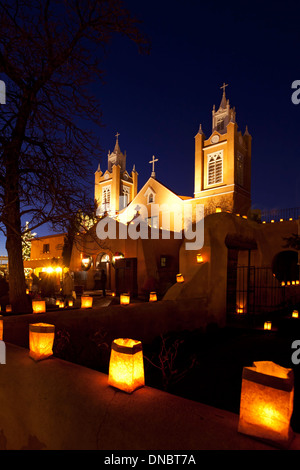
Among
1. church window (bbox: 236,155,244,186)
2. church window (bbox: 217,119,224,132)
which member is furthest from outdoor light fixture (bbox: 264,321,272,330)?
church window (bbox: 217,119,224,132)

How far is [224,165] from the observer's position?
30438 mm

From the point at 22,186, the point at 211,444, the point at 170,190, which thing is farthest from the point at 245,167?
the point at 211,444

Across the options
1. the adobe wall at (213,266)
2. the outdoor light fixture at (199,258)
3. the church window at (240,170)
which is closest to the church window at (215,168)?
the church window at (240,170)

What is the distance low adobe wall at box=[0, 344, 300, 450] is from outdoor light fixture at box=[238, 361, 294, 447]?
73 mm

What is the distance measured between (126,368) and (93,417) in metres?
0.49

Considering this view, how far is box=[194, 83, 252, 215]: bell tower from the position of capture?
2948 cm

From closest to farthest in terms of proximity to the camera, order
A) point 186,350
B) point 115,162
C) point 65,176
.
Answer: point 65,176 < point 186,350 < point 115,162

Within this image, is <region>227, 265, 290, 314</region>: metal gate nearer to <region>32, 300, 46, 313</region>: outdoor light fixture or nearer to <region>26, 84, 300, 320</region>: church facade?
<region>26, 84, 300, 320</region>: church facade

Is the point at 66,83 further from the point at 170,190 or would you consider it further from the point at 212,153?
the point at 212,153

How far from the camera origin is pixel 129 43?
21.5 feet

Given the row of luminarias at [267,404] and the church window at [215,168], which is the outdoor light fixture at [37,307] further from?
the church window at [215,168]

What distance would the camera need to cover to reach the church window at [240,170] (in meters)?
31.1

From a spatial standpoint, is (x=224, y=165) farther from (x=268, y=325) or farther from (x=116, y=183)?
(x=268, y=325)
